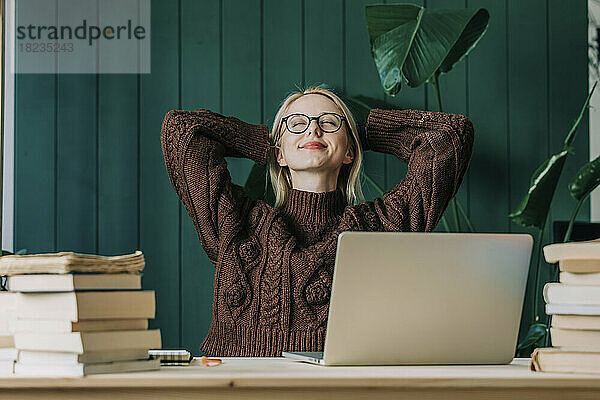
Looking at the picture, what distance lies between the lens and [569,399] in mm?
946

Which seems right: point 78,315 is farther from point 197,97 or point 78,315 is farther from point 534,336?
point 197,97

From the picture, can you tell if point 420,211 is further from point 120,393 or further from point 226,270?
point 120,393

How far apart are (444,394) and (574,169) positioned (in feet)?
7.44

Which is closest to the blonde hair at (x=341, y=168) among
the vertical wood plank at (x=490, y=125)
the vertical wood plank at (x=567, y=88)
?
the vertical wood plank at (x=490, y=125)

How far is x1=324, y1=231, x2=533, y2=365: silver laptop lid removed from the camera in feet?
3.46

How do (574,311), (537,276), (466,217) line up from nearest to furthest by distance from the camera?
(574,311) < (537,276) < (466,217)

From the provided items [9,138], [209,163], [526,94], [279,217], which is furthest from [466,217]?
[9,138]

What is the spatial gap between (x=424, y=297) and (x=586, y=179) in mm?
1657

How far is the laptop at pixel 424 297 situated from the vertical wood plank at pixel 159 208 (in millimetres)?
1826

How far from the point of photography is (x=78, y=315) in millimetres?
973

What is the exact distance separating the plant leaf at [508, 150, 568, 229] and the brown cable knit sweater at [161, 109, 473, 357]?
1.02ft

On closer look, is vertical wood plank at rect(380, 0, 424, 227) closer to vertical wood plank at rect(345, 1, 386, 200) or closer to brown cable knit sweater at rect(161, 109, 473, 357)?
vertical wood plank at rect(345, 1, 386, 200)

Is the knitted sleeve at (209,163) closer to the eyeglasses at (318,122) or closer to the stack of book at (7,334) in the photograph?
the eyeglasses at (318,122)

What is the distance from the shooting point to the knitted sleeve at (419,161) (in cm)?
216
